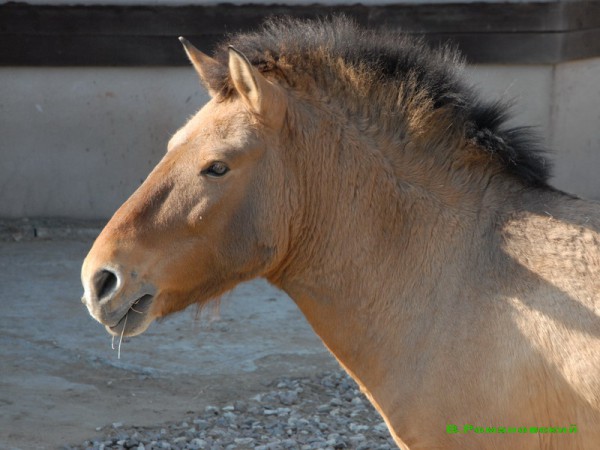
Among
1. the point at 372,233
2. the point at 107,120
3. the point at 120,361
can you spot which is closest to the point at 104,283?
the point at 372,233

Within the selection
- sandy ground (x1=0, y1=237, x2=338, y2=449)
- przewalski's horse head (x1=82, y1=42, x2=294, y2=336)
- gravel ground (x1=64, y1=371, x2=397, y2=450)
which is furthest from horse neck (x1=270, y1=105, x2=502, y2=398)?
sandy ground (x1=0, y1=237, x2=338, y2=449)

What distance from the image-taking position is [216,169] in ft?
9.80

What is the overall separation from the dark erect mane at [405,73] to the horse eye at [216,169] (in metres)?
0.27

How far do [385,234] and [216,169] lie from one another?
22.9 inches

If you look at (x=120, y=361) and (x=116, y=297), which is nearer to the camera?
(x=116, y=297)

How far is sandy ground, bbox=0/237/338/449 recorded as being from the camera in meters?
4.86

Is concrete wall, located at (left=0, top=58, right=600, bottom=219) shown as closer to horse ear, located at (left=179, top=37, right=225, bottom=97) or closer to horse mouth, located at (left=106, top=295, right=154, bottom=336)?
horse ear, located at (left=179, top=37, right=225, bottom=97)

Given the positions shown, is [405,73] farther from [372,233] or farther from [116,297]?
[116,297]

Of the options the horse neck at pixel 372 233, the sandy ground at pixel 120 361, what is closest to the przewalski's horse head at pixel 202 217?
the horse neck at pixel 372 233

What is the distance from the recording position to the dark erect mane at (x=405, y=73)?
10.2 feet

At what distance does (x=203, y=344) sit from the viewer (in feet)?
19.2

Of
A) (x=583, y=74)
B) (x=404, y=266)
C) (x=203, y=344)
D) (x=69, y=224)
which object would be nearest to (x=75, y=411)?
(x=203, y=344)

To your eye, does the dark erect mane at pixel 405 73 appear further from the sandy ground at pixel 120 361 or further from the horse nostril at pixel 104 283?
the sandy ground at pixel 120 361

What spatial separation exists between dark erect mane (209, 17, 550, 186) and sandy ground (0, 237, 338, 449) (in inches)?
90.3
